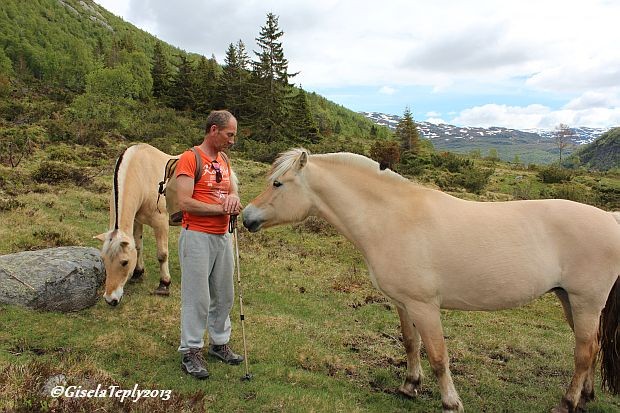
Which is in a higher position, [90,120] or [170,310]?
[90,120]

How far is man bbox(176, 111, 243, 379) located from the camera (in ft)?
14.5

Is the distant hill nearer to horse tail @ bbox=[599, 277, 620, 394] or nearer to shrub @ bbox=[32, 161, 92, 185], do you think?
shrub @ bbox=[32, 161, 92, 185]

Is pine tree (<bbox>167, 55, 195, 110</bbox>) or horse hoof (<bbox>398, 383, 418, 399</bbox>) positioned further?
pine tree (<bbox>167, 55, 195, 110</bbox>)

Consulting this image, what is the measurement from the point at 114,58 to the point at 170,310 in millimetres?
63612

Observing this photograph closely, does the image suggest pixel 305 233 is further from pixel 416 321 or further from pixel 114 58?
pixel 114 58

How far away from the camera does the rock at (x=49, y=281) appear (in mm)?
6066

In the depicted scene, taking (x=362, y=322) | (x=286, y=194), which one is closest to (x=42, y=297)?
(x=286, y=194)

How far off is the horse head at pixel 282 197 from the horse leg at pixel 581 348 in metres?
3.04

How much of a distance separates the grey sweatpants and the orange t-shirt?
92 millimetres

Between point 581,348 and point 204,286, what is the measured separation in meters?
4.10

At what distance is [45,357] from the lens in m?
4.78

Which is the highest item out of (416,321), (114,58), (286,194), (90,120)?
(114,58)

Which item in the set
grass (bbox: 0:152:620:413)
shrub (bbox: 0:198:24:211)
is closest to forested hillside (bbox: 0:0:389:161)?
shrub (bbox: 0:198:24:211)

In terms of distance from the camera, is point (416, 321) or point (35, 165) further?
point (35, 165)
